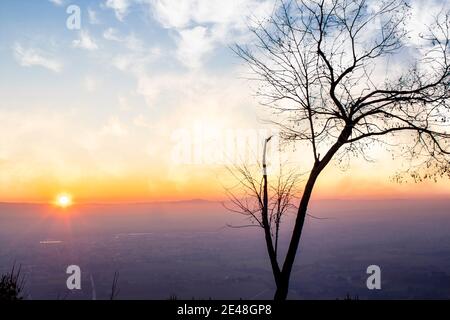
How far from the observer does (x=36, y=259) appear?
14700 centimetres

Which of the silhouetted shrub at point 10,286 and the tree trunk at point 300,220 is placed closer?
the silhouetted shrub at point 10,286

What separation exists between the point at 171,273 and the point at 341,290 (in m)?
73.3

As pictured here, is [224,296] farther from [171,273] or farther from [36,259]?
[36,259]

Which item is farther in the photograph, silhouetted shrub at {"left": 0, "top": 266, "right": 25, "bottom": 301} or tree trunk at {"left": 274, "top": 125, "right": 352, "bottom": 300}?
tree trunk at {"left": 274, "top": 125, "right": 352, "bottom": 300}

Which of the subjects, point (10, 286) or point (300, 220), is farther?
point (300, 220)

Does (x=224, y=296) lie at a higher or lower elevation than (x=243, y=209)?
lower

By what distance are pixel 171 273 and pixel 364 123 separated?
158063mm

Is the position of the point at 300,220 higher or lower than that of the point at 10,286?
higher
